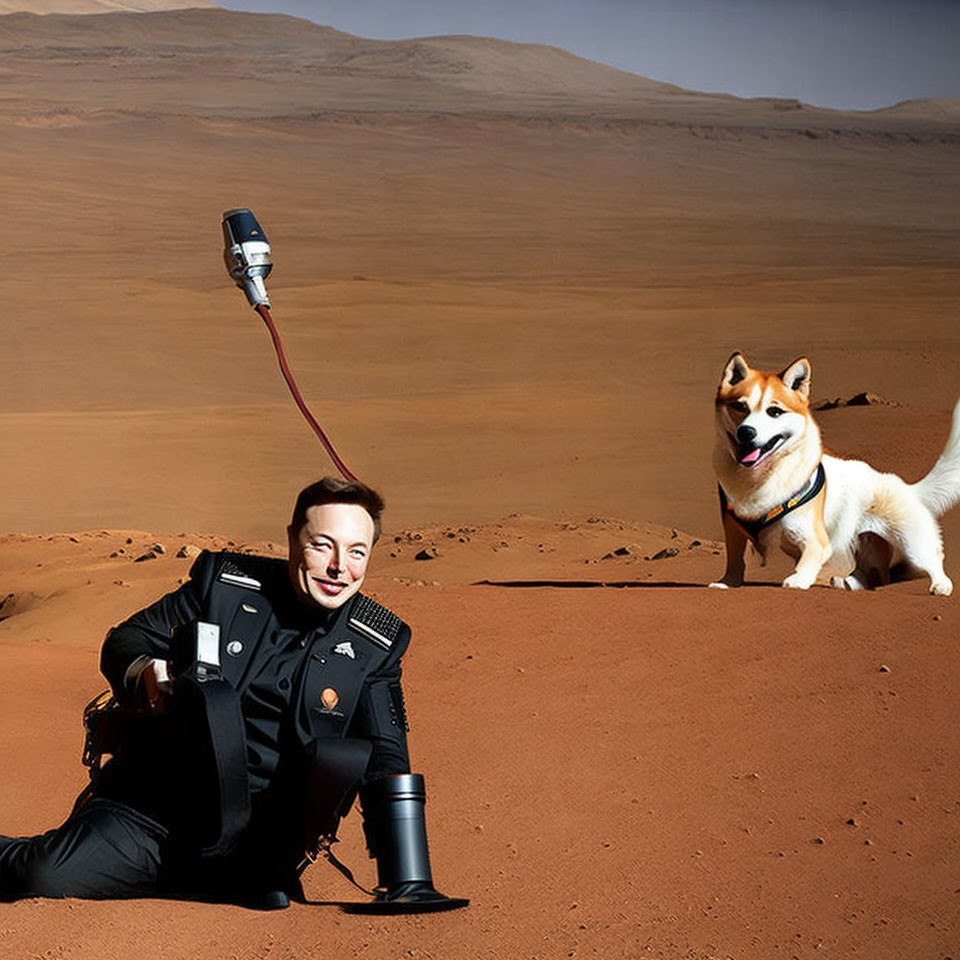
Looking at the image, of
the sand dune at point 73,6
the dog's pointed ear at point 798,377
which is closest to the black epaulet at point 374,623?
the dog's pointed ear at point 798,377

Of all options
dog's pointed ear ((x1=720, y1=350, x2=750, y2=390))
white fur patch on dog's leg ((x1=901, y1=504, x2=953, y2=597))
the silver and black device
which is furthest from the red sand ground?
the silver and black device

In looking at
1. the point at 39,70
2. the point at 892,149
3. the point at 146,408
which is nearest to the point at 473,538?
the point at 146,408

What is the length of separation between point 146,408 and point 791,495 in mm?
12715

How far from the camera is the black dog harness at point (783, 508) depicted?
20.2 feet

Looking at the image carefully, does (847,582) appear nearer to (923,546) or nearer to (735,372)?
(923,546)

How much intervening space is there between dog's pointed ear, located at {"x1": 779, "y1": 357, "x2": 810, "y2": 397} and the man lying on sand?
2938 millimetres

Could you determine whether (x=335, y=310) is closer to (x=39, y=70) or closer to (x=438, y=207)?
(x=438, y=207)

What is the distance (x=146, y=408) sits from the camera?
17.8 meters

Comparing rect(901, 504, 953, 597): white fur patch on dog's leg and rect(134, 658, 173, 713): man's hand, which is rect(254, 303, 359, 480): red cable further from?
rect(901, 504, 953, 597): white fur patch on dog's leg

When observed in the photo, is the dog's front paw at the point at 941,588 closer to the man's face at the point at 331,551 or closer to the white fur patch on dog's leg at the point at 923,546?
the white fur patch on dog's leg at the point at 923,546

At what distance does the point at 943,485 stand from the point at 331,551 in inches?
153

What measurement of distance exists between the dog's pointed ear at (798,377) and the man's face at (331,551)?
118 inches

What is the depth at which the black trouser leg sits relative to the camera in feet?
11.1

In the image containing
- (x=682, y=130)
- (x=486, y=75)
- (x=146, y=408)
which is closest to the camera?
(x=146, y=408)
